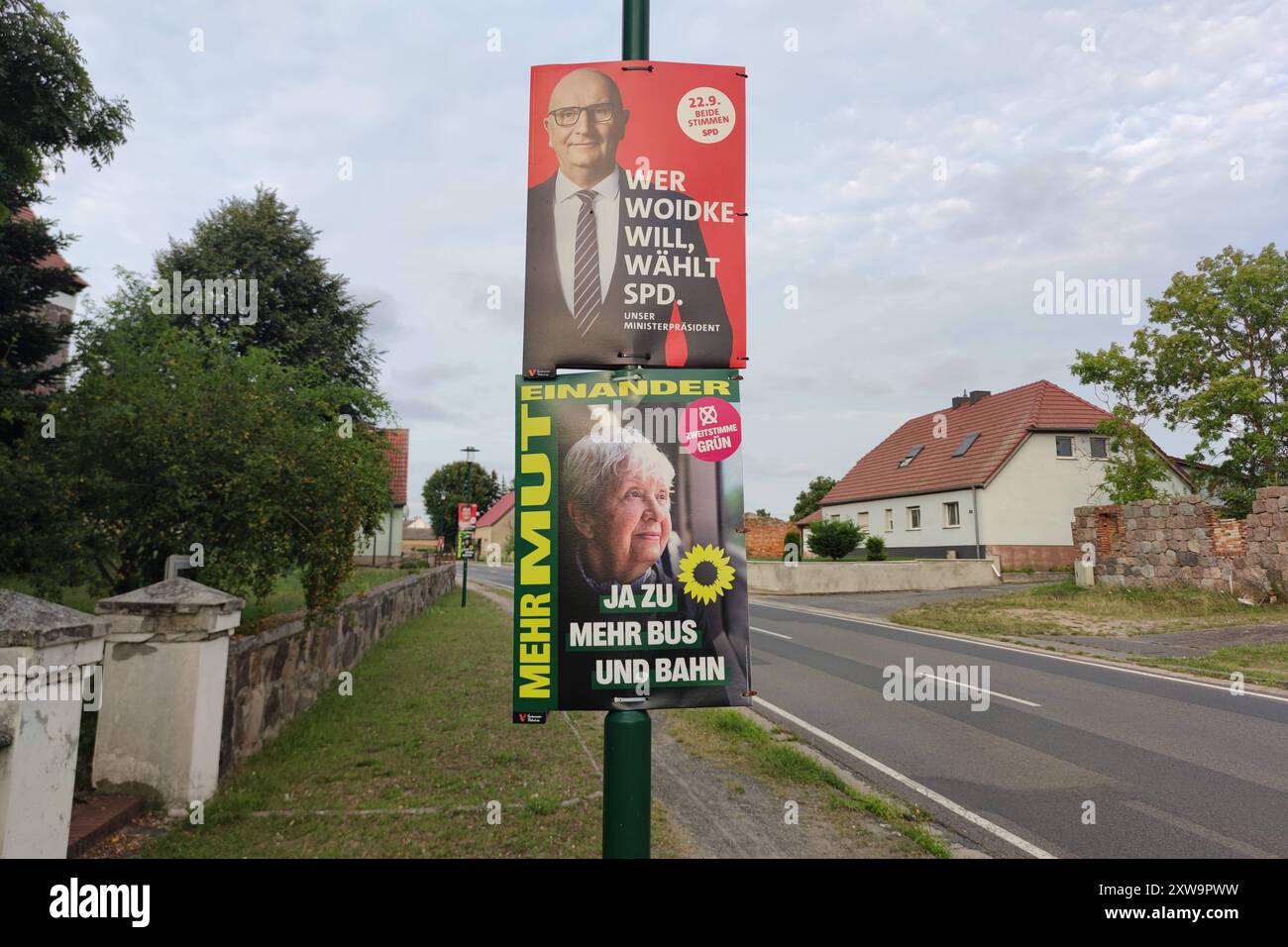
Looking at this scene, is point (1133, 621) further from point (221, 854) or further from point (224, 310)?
point (224, 310)

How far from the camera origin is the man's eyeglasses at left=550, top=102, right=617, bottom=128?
2.74 meters

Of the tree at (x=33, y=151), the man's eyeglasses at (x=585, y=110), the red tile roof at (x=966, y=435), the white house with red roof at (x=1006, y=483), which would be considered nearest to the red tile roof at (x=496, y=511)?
the red tile roof at (x=966, y=435)

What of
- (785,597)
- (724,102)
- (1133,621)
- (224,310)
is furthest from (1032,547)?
(724,102)

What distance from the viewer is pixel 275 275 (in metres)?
23.2

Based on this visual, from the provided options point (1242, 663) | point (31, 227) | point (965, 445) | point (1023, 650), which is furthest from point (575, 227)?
point (965, 445)

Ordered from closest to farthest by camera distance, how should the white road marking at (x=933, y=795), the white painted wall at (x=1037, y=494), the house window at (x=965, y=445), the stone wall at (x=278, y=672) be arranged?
the white road marking at (x=933, y=795), the stone wall at (x=278, y=672), the white painted wall at (x=1037, y=494), the house window at (x=965, y=445)

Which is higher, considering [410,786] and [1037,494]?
[1037,494]

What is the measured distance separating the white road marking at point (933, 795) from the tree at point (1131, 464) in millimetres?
23227

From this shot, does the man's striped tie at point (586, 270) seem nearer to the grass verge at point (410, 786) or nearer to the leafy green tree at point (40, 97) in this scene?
the grass verge at point (410, 786)

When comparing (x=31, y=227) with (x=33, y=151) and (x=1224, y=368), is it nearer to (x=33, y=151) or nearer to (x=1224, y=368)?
(x=33, y=151)

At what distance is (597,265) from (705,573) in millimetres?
1150

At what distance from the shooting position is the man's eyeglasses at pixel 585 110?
2742 millimetres

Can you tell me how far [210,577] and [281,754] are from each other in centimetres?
174
